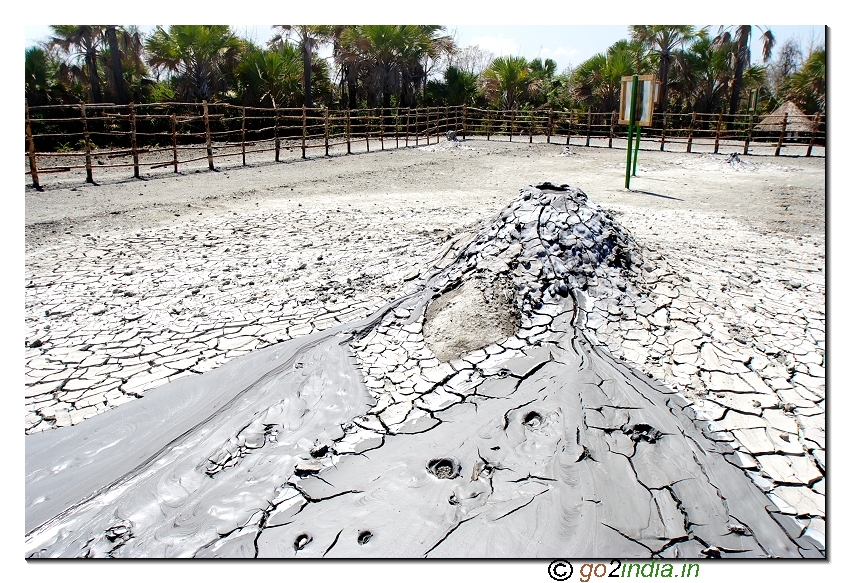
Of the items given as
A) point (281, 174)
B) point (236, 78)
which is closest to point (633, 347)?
point (281, 174)

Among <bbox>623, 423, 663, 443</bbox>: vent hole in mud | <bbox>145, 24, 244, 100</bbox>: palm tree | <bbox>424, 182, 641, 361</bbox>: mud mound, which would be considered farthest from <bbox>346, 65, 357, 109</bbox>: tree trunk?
<bbox>623, 423, 663, 443</bbox>: vent hole in mud

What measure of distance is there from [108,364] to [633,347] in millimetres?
2871

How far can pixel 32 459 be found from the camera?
2316 mm

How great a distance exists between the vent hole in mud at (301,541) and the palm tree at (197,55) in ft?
53.0

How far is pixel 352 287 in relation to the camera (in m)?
4.01

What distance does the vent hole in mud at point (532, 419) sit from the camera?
2396 mm

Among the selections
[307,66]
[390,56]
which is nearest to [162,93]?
[307,66]

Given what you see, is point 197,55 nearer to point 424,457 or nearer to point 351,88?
point 351,88

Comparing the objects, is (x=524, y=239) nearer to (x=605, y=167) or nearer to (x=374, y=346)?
(x=374, y=346)

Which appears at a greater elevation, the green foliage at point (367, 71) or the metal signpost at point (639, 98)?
the green foliage at point (367, 71)

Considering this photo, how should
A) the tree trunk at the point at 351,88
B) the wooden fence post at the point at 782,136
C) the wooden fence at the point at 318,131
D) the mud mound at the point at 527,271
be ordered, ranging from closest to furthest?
1. the mud mound at the point at 527,271
2. the wooden fence at the point at 318,131
3. the wooden fence post at the point at 782,136
4. the tree trunk at the point at 351,88

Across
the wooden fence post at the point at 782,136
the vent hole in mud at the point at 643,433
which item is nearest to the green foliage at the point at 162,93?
the wooden fence post at the point at 782,136

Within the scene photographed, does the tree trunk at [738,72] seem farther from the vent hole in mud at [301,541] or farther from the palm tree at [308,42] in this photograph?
the vent hole in mud at [301,541]

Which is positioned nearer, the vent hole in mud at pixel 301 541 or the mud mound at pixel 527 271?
the vent hole in mud at pixel 301 541
